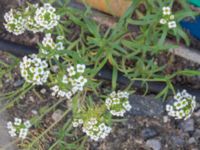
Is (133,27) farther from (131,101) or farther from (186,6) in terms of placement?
(186,6)

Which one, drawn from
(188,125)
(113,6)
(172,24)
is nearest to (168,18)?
(172,24)

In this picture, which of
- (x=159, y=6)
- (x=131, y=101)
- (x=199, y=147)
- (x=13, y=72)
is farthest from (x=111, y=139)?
(x=159, y=6)

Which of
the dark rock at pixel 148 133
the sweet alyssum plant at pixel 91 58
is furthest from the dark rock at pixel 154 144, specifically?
the sweet alyssum plant at pixel 91 58

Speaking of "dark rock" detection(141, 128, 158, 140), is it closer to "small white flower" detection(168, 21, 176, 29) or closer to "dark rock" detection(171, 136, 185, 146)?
"dark rock" detection(171, 136, 185, 146)

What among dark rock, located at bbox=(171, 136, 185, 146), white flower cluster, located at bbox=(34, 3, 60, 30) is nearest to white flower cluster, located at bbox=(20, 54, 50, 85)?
white flower cluster, located at bbox=(34, 3, 60, 30)

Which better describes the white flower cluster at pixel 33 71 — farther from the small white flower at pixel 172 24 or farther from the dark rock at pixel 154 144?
the dark rock at pixel 154 144

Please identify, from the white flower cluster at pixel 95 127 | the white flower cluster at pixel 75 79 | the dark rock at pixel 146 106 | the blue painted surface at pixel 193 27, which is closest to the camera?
the white flower cluster at pixel 75 79

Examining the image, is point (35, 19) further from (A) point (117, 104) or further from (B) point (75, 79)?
(A) point (117, 104)
